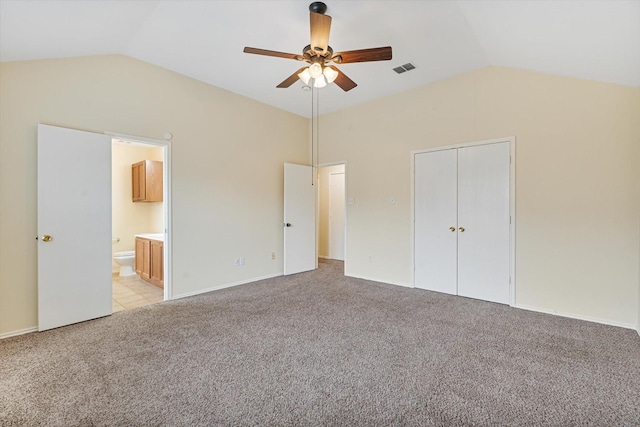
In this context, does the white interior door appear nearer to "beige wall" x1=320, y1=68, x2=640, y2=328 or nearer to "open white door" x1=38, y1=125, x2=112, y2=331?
"beige wall" x1=320, y1=68, x2=640, y2=328

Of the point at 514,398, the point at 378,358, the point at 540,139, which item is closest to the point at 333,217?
the point at 540,139

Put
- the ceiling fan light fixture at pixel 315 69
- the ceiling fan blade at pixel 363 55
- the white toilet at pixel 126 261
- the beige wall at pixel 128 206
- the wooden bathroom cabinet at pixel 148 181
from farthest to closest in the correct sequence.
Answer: the beige wall at pixel 128 206 → the wooden bathroom cabinet at pixel 148 181 → the white toilet at pixel 126 261 → the ceiling fan light fixture at pixel 315 69 → the ceiling fan blade at pixel 363 55

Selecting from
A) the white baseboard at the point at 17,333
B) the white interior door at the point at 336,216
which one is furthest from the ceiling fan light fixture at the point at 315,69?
the white interior door at the point at 336,216

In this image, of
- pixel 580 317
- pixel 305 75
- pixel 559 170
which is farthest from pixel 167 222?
pixel 580 317

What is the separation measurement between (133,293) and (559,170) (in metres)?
5.83

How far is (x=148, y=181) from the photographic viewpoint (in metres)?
5.36

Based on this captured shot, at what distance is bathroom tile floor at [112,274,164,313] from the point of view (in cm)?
389

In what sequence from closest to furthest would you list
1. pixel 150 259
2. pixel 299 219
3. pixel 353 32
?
1. pixel 353 32
2. pixel 150 259
3. pixel 299 219

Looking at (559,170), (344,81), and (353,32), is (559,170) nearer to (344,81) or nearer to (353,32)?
(344,81)

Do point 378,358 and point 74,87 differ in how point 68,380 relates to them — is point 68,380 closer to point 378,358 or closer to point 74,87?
point 378,358

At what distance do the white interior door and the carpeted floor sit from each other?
3549 millimetres

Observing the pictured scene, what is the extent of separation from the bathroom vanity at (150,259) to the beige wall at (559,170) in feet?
12.4

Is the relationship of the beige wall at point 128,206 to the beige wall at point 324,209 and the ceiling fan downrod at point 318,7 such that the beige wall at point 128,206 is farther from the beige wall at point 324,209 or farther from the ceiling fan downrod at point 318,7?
the ceiling fan downrod at point 318,7

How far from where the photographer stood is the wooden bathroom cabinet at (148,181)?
5.35 metres
